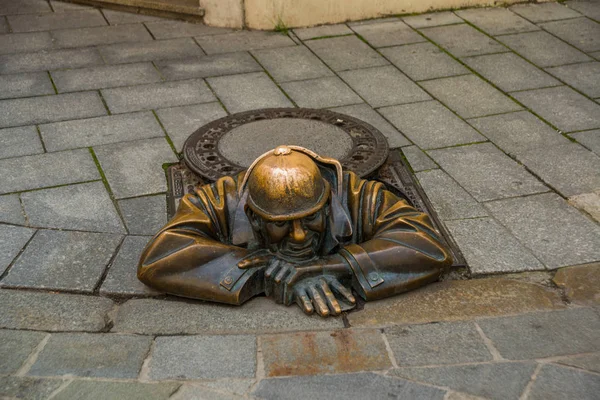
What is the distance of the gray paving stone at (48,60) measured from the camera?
6195mm

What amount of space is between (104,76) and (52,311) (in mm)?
3034

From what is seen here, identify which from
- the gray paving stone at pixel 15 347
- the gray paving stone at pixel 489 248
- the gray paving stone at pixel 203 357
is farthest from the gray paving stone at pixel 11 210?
the gray paving stone at pixel 489 248

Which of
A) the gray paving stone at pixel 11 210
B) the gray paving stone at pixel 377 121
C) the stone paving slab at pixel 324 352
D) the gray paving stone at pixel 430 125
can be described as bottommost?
the gray paving stone at pixel 11 210

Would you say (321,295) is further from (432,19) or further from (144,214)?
(432,19)

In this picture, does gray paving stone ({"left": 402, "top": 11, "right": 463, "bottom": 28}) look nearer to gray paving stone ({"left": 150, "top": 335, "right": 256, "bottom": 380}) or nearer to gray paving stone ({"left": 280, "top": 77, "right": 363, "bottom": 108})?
gray paving stone ({"left": 280, "top": 77, "right": 363, "bottom": 108})

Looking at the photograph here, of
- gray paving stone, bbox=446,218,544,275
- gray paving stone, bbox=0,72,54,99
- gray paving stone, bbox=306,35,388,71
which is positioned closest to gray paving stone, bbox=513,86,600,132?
gray paving stone, bbox=306,35,388,71

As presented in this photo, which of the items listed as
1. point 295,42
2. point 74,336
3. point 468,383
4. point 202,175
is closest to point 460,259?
point 468,383

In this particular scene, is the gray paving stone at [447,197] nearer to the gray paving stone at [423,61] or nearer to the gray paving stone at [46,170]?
the gray paving stone at [423,61]

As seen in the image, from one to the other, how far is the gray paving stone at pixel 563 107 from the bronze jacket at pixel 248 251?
7.11 feet

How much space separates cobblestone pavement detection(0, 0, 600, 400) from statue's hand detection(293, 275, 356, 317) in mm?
67

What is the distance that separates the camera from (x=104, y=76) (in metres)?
6.04

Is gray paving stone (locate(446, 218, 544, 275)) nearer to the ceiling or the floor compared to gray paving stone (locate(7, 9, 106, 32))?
nearer to the ceiling

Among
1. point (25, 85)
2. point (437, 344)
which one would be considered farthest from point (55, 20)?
point (437, 344)

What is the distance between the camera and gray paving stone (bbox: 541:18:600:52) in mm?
6582
